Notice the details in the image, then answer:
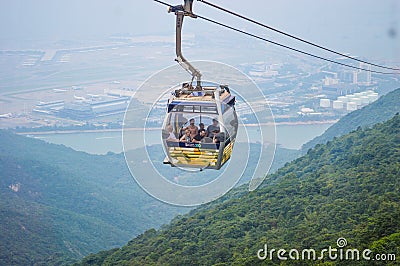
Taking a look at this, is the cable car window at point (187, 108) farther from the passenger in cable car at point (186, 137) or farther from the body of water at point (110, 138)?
the body of water at point (110, 138)

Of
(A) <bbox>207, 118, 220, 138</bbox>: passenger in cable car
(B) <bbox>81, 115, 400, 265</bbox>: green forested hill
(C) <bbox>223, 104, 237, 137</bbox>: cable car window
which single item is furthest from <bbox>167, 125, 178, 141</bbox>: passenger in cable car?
(B) <bbox>81, 115, 400, 265</bbox>: green forested hill

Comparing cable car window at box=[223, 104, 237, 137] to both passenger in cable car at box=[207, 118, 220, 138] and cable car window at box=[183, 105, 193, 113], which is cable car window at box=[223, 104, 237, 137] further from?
cable car window at box=[183, 105, 193, 113]

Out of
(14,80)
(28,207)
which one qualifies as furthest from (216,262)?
(14,80)

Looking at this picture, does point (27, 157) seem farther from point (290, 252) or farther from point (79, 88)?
point (290, 252)

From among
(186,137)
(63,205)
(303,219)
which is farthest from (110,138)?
(186,137)

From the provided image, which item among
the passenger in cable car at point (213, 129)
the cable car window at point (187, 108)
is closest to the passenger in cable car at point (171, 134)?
the cable car window at point (187, 108)
